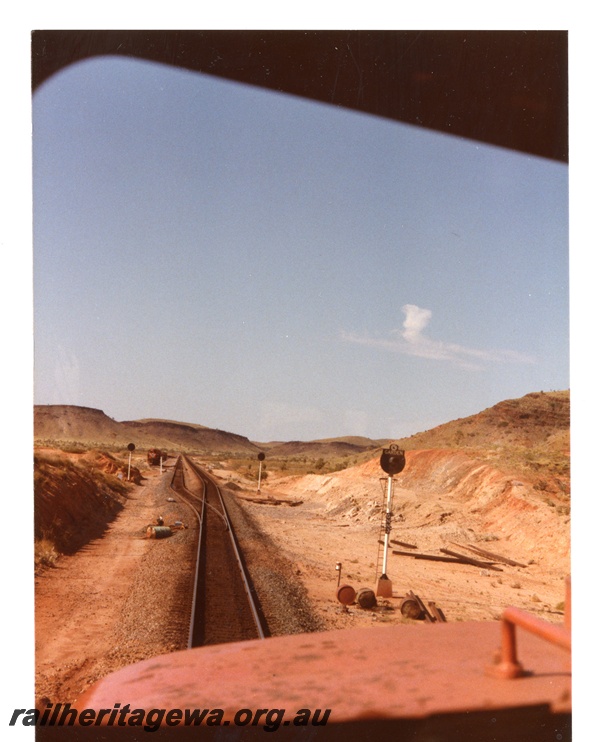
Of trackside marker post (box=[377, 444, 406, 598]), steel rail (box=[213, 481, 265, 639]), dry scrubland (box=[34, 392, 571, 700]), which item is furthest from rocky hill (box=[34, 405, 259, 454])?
trackside marker post (box=[377, 444, 406, 598])

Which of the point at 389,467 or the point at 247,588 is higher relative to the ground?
the point at 389,467

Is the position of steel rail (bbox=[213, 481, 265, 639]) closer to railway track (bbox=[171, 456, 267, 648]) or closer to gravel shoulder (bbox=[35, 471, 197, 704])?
railway track (bbox=[171, 456, 267, 648])

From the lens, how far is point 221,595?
9.06m

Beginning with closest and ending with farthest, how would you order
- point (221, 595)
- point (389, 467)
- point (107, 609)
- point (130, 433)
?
point (107, 609) < point (221, 595) < point (389, 467) < point (130, 433)

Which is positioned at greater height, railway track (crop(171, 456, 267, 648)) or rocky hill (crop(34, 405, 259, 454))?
railway track (crop(171, 456, 267, 648))

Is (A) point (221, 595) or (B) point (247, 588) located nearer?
(A) point (221, 595)

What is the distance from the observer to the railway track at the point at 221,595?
7.46 m

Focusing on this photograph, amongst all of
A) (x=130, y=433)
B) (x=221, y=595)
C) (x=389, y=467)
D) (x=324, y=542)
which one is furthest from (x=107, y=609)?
(x=130, y=433)

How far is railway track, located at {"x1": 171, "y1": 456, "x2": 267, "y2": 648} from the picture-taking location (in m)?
7.46

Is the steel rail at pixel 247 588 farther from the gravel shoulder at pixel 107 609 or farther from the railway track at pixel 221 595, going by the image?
the gravel shoulder at pixel 107 609

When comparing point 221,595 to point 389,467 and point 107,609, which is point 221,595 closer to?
point 107,609

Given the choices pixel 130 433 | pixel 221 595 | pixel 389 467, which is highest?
pixel 389 467

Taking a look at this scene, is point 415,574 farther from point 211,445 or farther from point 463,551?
point 211,445

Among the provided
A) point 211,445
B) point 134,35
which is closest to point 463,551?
point 134,35
